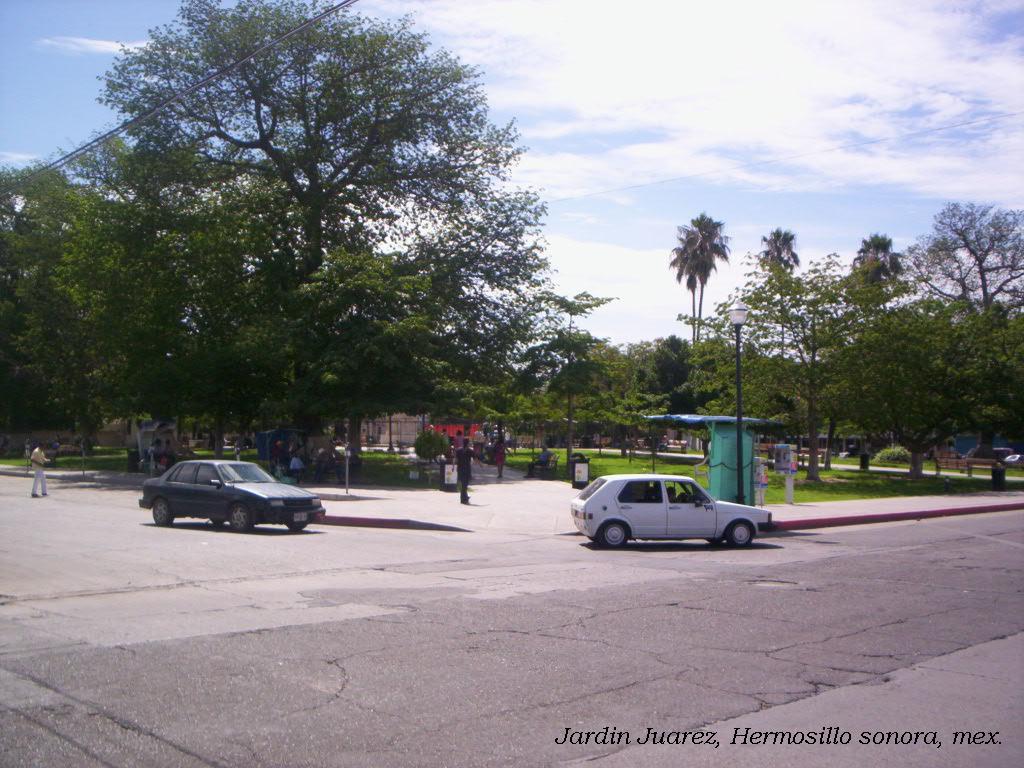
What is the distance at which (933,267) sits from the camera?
65312mm

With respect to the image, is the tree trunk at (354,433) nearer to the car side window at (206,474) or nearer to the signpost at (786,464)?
the signpost at (786,464)

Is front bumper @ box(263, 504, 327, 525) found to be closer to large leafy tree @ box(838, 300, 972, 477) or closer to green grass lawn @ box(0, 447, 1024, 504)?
green grass lawn @ box(0, 447, 1024, 504)

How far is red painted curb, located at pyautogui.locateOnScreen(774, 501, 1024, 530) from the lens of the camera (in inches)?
904

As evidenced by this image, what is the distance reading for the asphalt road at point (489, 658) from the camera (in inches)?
233

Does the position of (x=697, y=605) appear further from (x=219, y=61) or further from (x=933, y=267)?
(x=933, y=267)

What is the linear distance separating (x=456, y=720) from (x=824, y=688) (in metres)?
3.02

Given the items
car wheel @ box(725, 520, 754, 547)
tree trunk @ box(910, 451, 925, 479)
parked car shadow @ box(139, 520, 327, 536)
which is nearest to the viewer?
car wheel @ box(725, 520, 754, 547)

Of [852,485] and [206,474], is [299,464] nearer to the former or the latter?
[206,474]

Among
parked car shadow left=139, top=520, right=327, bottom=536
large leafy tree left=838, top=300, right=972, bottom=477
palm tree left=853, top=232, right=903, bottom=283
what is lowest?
parked car shadow left=139, top=520, right=327, bottom=536

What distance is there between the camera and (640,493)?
1800 cm

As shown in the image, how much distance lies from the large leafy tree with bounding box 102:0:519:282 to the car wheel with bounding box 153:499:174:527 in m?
21.8

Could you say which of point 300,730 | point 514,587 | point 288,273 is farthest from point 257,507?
point 288,273

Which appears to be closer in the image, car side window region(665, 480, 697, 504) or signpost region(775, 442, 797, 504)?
car side window region(665, 480, 697, 504)

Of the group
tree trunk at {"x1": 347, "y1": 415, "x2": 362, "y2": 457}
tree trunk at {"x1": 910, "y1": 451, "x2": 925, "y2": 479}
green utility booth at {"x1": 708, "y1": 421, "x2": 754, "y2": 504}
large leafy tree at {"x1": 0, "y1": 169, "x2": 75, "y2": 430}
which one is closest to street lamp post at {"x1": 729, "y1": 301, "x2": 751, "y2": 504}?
green utility booth at {"x1": 708, "y1": 421, "x2": 754, "y2": 504}
